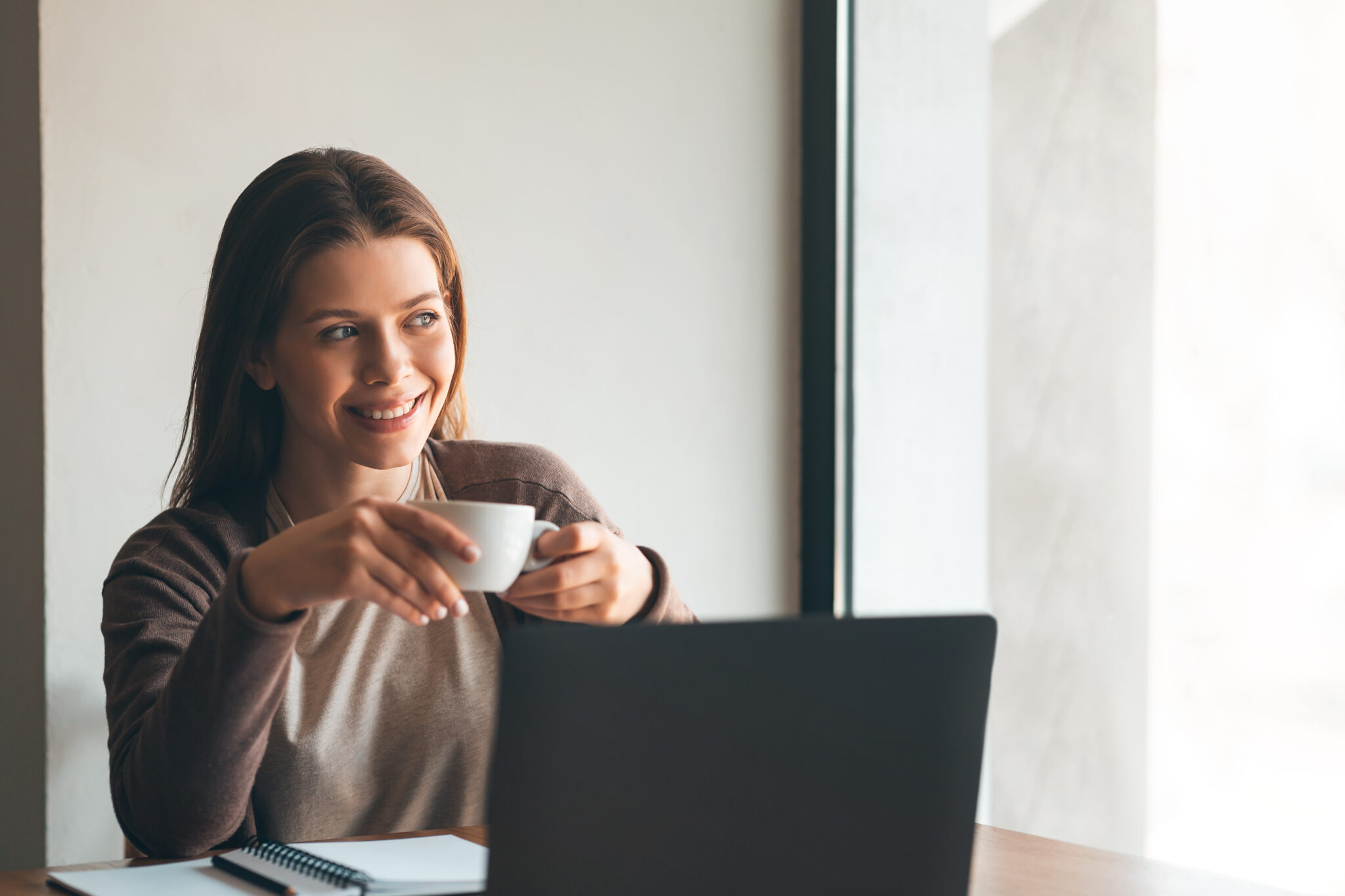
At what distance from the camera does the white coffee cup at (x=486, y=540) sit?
713mm

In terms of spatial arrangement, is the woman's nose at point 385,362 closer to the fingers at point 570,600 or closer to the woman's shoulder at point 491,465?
the woman's shoulder at point 491,465

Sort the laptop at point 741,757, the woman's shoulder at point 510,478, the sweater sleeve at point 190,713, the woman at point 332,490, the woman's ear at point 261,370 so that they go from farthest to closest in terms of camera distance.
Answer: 1. the woman's shoulder at point 510,478
2. the woman's ear at point 261,370
3. the woman at point 332,490
4. the sweater sleeve at point 190,713
5. the laptop at point 741,757

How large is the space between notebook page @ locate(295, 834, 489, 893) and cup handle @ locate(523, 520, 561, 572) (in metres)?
0.20

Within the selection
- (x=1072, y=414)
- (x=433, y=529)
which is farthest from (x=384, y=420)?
(x=1072, y=414)

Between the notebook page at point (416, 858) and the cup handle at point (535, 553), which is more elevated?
the cup handle at point (535, 553)

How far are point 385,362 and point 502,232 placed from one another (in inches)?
31.5

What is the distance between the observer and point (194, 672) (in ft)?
2.78

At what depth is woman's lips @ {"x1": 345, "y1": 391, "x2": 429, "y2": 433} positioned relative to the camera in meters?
1.17

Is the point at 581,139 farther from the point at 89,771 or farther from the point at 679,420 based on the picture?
the point at 89,771

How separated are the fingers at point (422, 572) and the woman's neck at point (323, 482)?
0.53 metres

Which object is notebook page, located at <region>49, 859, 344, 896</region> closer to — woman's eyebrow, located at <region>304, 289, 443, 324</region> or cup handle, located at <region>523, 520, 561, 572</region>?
cup handle, located at <region>523, 520, 561, 572</region>

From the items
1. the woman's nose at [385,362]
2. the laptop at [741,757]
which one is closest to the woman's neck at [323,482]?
the woman's nose at [385,362]

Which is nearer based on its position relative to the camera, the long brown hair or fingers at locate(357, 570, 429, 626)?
fingers at locate(357, 570, 429, 626)

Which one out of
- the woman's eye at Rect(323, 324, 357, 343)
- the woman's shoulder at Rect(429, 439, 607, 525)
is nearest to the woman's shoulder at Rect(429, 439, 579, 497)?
the woman's shoulder at Rect(429, 439, 607, 525)
